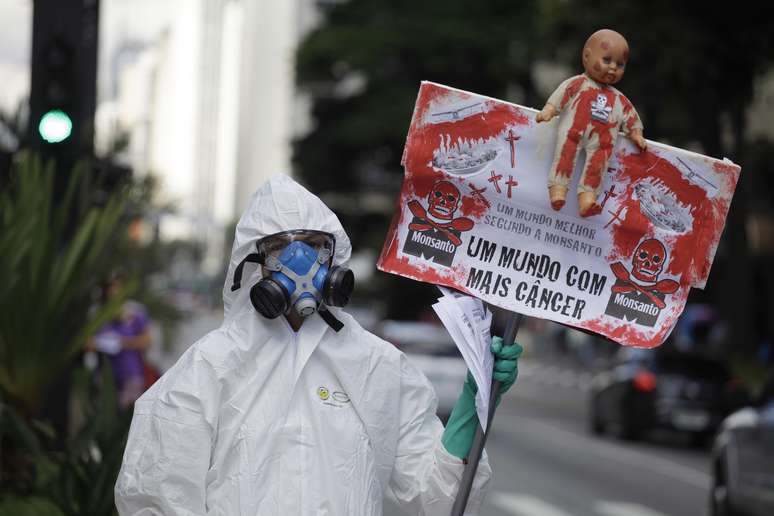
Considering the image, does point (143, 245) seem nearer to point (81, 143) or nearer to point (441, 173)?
point (81, 143)

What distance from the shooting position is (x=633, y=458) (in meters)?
19.4

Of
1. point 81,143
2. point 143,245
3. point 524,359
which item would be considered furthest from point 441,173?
point 524,359

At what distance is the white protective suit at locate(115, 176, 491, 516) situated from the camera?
396 cm

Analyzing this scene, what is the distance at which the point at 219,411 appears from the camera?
404 centimetres

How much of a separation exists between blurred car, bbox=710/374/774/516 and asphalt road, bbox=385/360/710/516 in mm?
2494

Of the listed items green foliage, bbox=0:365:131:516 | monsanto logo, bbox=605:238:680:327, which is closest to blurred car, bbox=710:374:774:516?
green foliage, bbox=0:365:131:516

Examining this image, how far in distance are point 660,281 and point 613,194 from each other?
27 cm

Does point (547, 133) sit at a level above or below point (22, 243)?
above

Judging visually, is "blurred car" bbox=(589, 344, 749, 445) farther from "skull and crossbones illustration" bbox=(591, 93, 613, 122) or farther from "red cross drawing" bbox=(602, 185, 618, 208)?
"skull and crossbones illustration" bbox=(591, 93, 613, 122)

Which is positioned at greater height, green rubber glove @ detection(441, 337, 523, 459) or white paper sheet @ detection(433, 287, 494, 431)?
white paper sheet @ detection(433, 287, 494, 431)

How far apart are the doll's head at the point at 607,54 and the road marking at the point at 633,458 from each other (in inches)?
511

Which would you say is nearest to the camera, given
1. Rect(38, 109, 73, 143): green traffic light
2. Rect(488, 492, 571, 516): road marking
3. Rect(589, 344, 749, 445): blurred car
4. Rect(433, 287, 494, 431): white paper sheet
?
Rect(433, 287, 494, 431): white paper sheet

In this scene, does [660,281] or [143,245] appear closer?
[660,281]

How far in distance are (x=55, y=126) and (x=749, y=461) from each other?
5434mm
